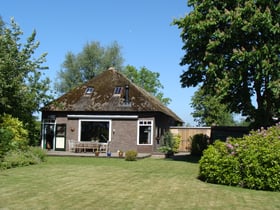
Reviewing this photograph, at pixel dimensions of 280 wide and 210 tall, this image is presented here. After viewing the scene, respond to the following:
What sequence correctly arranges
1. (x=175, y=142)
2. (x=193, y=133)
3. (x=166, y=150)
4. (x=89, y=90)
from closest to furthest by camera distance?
(x=166, y=150), (x=175, y=142), (x=89, y=90), (x=193, y=133)

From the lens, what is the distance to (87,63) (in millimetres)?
56062

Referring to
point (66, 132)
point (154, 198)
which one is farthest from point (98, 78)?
point (154, 198)

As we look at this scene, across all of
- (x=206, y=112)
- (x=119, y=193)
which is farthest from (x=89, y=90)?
(x=206, y=112)

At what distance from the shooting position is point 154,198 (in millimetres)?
9625

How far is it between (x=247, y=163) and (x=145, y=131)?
58.3 ft

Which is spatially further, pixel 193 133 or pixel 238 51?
pixel 193 133

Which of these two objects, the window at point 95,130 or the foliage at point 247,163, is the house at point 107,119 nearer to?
the window at point 95,130

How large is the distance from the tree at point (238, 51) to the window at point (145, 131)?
749cm

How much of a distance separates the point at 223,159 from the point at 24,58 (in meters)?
18.4

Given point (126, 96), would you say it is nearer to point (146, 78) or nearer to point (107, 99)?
point (107, 99)

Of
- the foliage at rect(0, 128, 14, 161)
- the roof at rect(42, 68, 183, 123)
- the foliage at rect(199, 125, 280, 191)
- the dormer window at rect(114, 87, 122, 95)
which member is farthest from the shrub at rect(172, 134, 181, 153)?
the foliage at rect(199, 125, 280, 191)

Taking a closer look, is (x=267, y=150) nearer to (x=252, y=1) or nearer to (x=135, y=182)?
(x=135, y=182)

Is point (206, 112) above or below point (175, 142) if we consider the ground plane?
above

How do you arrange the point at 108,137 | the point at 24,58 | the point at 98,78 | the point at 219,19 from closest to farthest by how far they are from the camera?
the point at 219,19 → the point at 24,58 → the point at 108,137 → the point at 98,78
